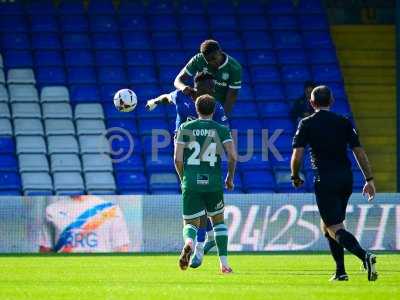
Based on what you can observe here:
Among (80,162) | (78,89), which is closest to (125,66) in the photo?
(78,89)

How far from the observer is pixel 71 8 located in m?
24.0

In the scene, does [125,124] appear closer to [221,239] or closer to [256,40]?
[256,40]

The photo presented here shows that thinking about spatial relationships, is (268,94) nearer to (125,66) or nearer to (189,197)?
(125,66)

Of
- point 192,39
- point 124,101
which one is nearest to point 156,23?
point 192,39

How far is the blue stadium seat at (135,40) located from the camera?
23.5m

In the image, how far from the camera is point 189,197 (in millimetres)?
11680

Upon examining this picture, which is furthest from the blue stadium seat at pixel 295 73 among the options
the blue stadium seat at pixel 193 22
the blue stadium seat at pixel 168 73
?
the blue stadium seat at pixel 168 73

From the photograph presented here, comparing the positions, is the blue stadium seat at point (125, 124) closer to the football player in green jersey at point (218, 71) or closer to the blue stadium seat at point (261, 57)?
the blue stadium seat at point (261, 57)

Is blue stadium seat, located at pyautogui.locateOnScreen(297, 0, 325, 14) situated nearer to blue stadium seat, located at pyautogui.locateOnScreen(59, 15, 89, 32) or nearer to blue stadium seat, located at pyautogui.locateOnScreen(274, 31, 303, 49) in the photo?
blue stadium seat, located at pyautogui.locateOnScreen(274, 31, 303, 49)

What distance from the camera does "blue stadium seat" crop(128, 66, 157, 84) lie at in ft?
74.8

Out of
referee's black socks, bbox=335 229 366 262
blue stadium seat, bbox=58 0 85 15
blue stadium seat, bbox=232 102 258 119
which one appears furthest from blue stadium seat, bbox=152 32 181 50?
referee's black socks, bbox=335 229 366 262

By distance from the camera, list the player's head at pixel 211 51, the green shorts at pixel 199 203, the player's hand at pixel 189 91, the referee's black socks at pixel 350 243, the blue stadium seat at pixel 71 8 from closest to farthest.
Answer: the referee's black socks at pixel 350 243 < the green shorts at pixel 199 203 < the player's hand at pixel 189 91 < the player's head at pixel 211 51 < the blue stadium seat at pixel 71 8

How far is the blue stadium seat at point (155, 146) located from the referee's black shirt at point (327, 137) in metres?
11.0

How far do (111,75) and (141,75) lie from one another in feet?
1.88
